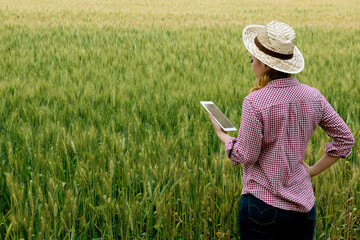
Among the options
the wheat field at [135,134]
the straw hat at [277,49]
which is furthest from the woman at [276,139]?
the wheat field at [135,134]

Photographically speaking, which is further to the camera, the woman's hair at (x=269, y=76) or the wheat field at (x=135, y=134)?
the wheat field at (x=135, y=134)

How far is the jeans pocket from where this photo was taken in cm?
151

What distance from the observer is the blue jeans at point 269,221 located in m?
Result: 1.51

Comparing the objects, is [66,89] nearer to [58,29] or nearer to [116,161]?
[116,161]

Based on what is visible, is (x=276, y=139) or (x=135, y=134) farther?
(x=135, y=134)

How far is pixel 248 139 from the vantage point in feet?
4.83

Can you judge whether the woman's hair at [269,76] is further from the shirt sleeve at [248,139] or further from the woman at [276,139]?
the shirt sleeve at [248,139]

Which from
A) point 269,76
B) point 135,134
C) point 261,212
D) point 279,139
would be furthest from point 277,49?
point 135,134

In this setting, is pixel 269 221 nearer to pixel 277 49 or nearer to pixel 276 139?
pixel 276 139

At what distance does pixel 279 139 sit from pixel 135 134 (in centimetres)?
156

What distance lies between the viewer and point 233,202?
2148 millimetres

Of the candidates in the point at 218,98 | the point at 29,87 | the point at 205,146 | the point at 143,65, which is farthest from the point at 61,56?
the point at 205,146

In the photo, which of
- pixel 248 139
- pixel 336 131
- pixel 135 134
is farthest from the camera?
pixel 135 134

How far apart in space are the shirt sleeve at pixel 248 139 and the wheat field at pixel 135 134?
1.53 feet
